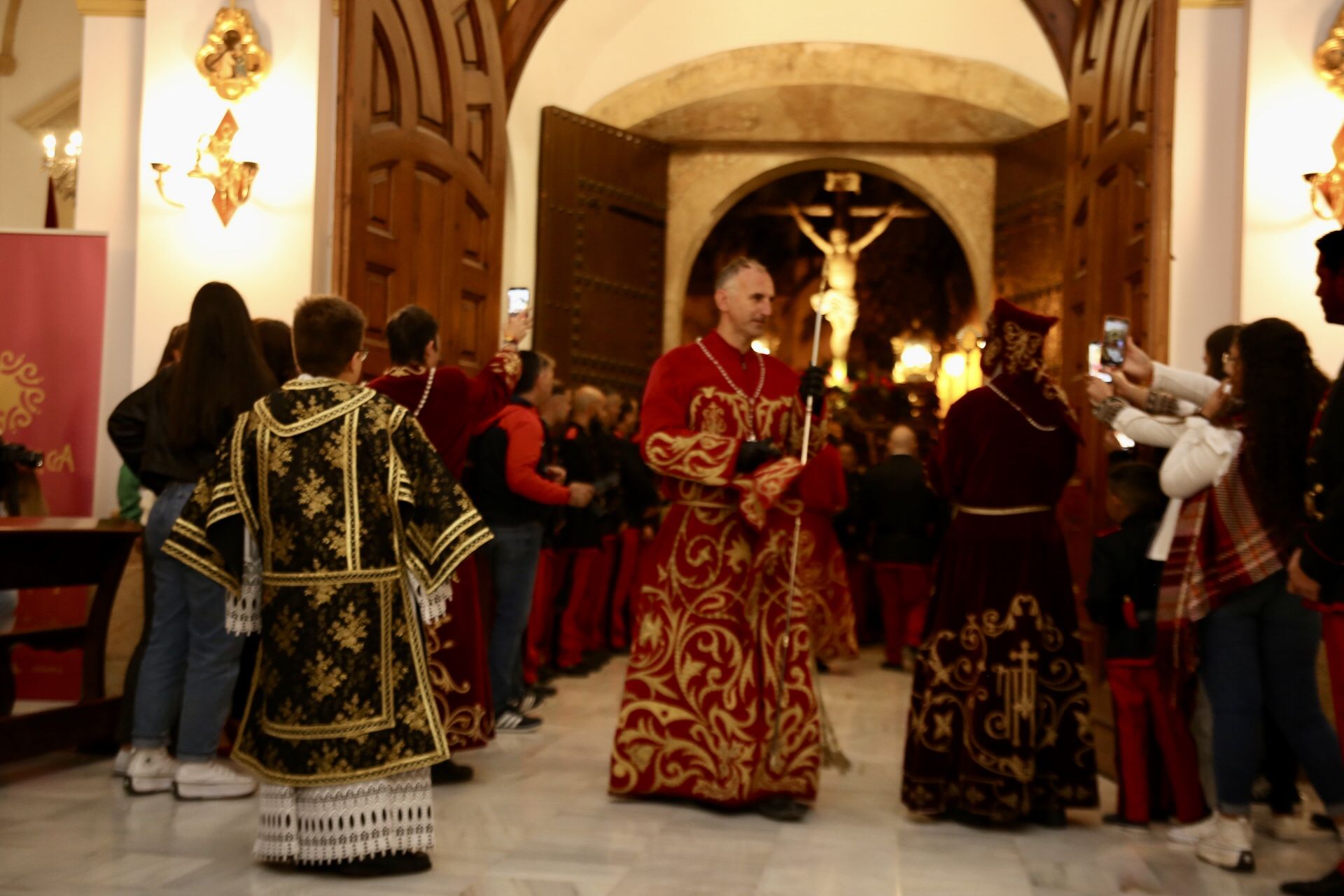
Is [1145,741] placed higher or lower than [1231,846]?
higher

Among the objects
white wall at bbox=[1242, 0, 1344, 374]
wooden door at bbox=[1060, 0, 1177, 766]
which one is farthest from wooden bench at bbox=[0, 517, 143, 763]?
white wall at bbox=[1242, 0, 1344, 374]

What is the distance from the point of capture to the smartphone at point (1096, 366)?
4.51 meters

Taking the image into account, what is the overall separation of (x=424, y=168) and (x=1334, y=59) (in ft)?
13.6

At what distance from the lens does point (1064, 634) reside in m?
4.34

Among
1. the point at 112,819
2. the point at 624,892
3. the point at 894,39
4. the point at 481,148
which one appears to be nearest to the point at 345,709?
the point at 624,892

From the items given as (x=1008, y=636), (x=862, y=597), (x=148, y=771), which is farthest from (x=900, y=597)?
(x=148, y=771)

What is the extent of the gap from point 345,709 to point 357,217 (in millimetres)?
3059

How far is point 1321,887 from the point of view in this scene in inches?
139

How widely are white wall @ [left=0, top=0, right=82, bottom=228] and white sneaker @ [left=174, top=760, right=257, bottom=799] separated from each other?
834 cm

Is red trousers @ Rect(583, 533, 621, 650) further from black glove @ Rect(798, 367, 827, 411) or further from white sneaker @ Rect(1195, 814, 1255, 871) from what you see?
white sneaker @ Rect(1195, 814, 1255, 871)

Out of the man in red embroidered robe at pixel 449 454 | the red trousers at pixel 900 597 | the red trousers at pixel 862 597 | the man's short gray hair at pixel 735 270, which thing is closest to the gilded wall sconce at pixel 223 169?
the man in red embroidered robe at pixel 449 454

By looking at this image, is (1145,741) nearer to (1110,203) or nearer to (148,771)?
(1110,203)

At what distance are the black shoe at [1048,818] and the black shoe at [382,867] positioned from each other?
6.46 feet

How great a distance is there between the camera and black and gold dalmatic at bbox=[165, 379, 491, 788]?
3.44 metres
